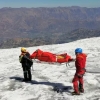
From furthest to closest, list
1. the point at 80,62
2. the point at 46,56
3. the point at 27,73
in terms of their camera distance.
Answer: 1. the point at 46,56
2. the point at 27,73
3. the point at 80,62

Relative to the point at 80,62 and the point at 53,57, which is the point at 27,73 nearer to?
the point at 53,57

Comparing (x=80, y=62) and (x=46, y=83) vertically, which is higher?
(x=80, y=62)

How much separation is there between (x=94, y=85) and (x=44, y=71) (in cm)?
509

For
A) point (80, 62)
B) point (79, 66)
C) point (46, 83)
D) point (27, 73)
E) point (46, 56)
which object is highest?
point (46, 56)

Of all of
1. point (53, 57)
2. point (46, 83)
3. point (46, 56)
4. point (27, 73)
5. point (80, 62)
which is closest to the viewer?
point (80, 62)

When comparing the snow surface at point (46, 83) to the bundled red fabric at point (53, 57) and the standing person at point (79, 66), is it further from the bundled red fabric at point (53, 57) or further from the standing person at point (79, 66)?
the bundled red fabric at point (53, 57)

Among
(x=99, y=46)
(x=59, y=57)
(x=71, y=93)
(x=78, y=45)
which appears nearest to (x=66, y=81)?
(x=59, y=57)

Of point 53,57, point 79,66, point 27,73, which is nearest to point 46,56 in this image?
point 53,57

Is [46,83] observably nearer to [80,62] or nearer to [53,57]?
[53,57]

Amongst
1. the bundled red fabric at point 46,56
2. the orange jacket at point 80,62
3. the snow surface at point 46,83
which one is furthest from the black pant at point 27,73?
the orange jacket at point 80,62

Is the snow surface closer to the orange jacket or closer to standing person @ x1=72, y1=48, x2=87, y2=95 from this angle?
standing person @ x1=72, y1=48, x2=87, y2=95

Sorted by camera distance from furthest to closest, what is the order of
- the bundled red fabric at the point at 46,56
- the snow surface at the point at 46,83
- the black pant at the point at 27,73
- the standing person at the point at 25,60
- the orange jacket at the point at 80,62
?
the bundled red fabric at the point at 46,56
the black pant at the point at 27,73
the standing person at the point at 25,60
the snow surface at the point at 46,83
the orange jacket at the point at 80,62

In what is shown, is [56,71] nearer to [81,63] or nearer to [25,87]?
[25,87]

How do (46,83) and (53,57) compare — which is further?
(53,57)
